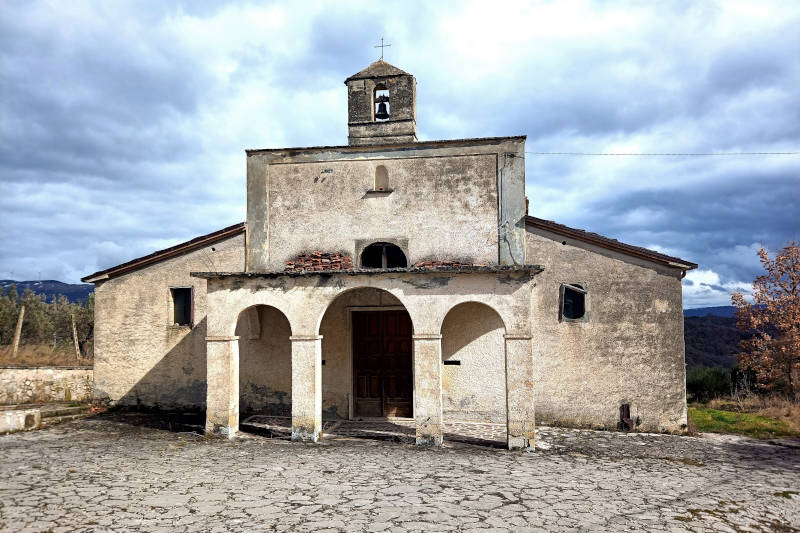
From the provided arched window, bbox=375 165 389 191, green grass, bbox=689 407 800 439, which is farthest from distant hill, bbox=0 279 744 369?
arched window, bbox=375 165 389 191

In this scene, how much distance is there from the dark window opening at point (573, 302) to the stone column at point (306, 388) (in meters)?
5.61

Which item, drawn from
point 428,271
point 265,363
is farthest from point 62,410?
point 428,271

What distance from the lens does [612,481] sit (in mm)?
8312

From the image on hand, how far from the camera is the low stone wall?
46.8 ft

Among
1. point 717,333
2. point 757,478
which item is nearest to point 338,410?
point 757,478

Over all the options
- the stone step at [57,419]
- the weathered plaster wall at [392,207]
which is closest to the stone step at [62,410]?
the stone step at [57,419]

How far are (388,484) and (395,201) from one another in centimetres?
723

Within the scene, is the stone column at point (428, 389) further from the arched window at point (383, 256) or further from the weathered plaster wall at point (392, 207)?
the arched window at point (383, 256)

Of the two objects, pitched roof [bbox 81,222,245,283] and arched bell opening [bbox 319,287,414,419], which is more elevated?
pitched roof [bbox 81,222,245,283]

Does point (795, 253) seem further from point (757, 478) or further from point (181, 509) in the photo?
point (181, 509)

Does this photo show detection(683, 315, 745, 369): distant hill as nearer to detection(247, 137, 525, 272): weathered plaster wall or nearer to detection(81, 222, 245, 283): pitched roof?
detection(247, 137, 525, 272): weathered plaster wall

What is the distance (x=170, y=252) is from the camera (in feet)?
47.9

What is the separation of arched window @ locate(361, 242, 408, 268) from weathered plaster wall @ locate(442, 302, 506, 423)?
185 cm

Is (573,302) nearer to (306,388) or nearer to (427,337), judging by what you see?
(427,337)
